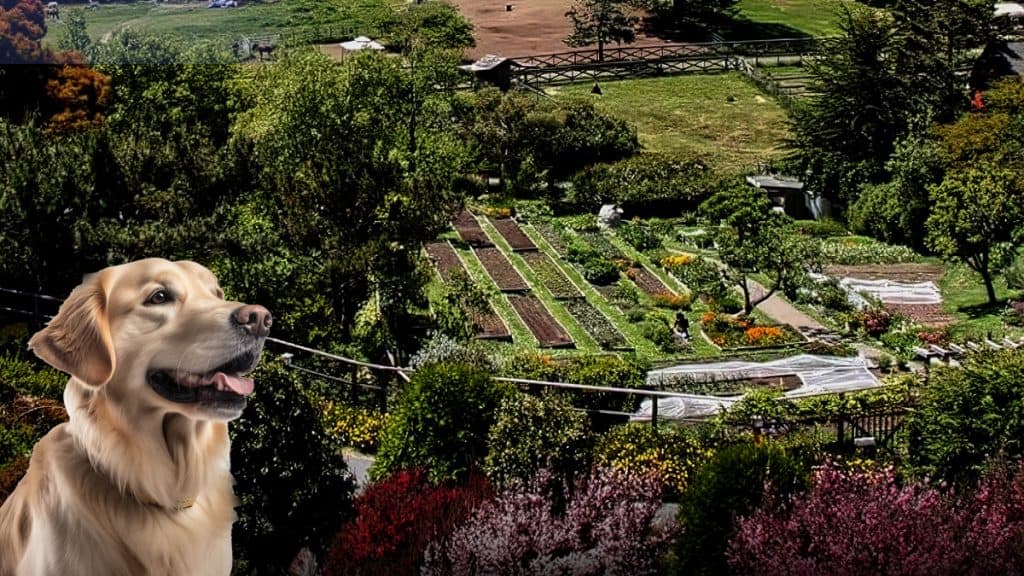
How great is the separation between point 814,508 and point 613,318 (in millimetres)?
11014

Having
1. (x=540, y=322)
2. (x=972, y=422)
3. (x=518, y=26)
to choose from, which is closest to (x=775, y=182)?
(x=518, y=26)

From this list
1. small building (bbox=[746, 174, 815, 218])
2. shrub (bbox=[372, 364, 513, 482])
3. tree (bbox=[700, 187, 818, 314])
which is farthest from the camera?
small building (bbox=[746, 174, 815, 218])

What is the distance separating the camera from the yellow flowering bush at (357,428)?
1002 centimetres

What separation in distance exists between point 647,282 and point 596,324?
221 centimetres

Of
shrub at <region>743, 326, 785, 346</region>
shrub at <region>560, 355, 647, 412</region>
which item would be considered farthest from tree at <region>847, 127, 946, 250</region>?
shrub at <region>560, 355, 647, 412</region>

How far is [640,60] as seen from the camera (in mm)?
28109

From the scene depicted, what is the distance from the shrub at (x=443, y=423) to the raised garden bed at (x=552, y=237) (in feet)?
39.6

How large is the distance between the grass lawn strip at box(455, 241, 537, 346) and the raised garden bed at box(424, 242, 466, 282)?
0.11 metres

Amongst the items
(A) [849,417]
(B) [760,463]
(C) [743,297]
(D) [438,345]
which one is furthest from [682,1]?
(B) [760,463]

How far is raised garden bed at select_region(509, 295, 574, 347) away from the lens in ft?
54.2

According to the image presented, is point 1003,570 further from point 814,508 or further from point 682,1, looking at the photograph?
point 682,1

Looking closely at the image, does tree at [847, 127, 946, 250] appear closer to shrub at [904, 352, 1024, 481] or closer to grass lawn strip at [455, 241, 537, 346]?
grass lawn strip at [455, 241, 537, 346]

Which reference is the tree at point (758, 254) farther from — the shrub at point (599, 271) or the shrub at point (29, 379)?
the shrub at point (29, 379)

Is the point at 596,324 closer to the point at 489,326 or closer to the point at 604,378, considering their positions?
the point at 489,326
